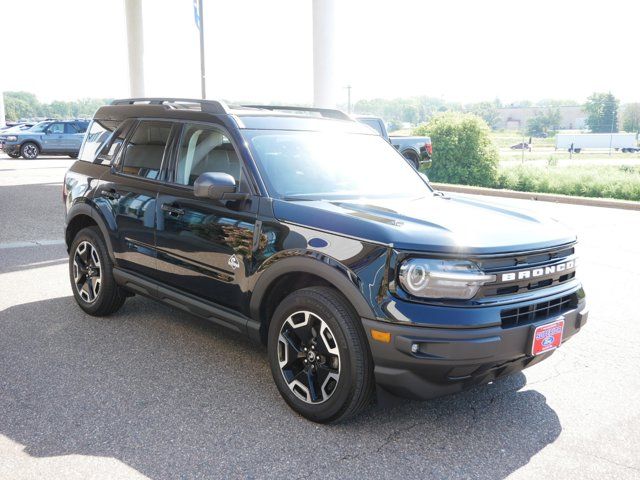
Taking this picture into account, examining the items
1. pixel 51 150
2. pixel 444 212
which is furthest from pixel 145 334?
pixel 51 150

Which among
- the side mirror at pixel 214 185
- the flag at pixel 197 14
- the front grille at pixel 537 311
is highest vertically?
the flag at pixel 197 14

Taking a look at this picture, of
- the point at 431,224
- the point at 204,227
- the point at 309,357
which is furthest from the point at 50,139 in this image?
the point at 431,224

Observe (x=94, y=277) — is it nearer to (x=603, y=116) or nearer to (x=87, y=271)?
(x=87, y=271)

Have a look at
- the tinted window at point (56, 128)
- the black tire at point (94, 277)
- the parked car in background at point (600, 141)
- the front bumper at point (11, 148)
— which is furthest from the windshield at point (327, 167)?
the parked car in background at point (600, 141)

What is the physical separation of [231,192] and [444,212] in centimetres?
136

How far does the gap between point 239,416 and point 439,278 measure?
150 cm

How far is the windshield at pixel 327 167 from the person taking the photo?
14.0ft

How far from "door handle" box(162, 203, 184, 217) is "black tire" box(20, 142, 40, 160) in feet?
95.0

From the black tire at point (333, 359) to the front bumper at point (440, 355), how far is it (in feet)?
0.35

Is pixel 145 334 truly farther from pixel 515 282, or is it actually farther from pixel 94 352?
pixel 515 282

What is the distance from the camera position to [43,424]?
12.1ft

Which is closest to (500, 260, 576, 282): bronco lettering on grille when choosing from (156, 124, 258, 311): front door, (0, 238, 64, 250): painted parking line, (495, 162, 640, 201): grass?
(156, 124, 258, 311): front door

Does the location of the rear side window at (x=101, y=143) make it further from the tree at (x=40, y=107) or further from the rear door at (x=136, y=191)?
the tree at (x=40, y=107)

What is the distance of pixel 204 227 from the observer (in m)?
4.40
